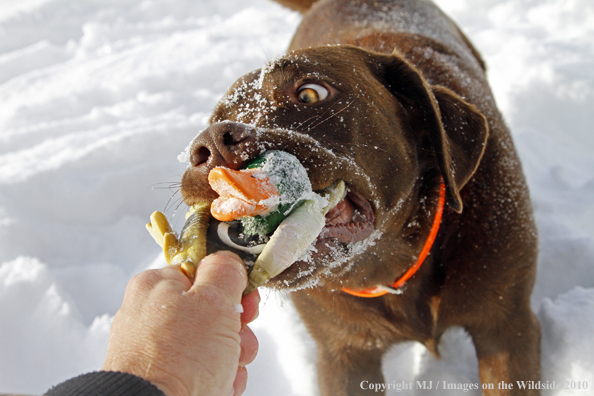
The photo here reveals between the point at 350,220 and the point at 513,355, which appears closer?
the point at 350,220

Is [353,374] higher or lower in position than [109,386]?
lower

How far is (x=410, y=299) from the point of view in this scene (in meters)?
2.16

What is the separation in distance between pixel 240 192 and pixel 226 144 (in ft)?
0.68

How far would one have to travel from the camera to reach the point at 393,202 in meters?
1.79

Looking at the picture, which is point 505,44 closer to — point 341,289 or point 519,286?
point 519,286

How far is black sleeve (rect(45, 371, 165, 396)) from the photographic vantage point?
2.58ft

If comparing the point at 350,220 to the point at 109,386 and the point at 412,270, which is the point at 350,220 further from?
the point at 109,386

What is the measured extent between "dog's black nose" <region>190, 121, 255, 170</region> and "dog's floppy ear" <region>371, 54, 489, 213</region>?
0.86 meters

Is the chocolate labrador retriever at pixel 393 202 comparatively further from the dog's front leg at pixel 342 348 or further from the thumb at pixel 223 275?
the thumb at pixel 223 275

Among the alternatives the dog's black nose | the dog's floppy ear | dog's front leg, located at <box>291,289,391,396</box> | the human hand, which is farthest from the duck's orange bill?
dog's front leg, located at <box>291,289,391,396</box>

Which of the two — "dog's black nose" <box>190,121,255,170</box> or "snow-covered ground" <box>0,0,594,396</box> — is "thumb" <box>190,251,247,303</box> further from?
"snow-covered ground" <box>0,0,594,396</box>

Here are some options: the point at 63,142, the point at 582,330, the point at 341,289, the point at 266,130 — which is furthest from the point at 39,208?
the point at 582,330

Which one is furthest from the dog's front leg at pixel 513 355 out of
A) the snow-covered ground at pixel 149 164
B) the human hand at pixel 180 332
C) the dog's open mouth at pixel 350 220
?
the human hand at pixel 180 332

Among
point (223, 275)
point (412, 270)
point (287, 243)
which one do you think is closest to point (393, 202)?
point (412, 270)
